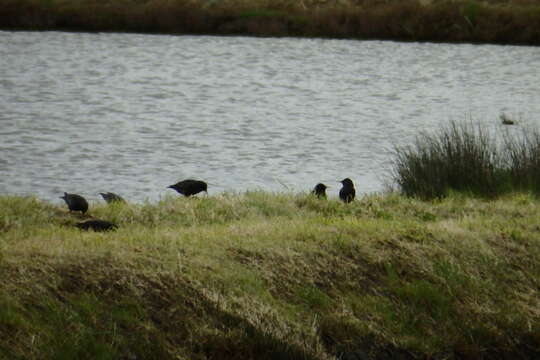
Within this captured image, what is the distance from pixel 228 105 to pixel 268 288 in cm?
1502

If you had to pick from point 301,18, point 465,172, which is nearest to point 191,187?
point 465,172

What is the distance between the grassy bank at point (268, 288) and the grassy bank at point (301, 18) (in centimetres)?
2479

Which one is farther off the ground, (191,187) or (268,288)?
(268,288)

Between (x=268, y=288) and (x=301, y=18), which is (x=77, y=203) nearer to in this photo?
(x=268, y=288)

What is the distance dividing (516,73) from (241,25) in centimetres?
1088

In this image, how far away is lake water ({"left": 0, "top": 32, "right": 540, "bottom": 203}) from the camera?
14.1 m

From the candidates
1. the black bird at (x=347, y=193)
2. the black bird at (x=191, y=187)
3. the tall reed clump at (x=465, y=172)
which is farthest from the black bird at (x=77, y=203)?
the tall reed clump at (x=465, y=172)

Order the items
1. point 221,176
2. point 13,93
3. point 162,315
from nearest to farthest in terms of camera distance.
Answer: point 162,315, point 221,176, point 13,93

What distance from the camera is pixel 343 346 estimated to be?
22.9ft

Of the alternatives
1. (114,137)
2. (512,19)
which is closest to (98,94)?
(114,137)

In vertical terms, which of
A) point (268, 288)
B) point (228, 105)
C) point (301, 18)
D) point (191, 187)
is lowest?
point (228, 105)

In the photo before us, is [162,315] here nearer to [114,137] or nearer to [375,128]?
[114,137]

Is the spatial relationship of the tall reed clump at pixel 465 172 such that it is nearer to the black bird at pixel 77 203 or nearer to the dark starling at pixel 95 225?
the black bird at pixel 77 203

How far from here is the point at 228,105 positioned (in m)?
22.0
